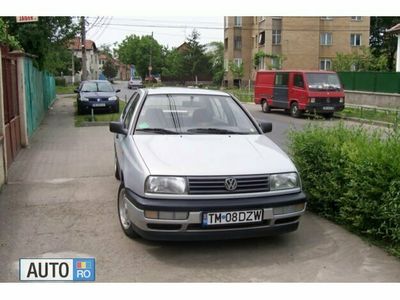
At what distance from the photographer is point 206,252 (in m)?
4.96

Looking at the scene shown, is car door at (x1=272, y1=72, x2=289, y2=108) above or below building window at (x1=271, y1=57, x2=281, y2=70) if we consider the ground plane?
below

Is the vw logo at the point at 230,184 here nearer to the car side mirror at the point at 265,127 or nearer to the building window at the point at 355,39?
the car side mirror at the point at 265,127

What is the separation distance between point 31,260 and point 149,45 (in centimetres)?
10317

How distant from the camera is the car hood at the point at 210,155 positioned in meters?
4.77

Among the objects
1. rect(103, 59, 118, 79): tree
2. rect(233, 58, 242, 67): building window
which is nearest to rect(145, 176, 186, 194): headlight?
rect(233, 58, 242, 67): building window

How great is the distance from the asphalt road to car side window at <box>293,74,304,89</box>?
50.3ft

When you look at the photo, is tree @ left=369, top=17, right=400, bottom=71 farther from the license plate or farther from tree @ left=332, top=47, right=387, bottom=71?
the license plate

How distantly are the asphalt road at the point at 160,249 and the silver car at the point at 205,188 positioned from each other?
Result: 0.26 metres

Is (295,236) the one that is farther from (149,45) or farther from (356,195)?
(149,45)

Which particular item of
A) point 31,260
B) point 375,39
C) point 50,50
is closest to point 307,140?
point 31,260

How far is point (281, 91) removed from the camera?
23.0 meters

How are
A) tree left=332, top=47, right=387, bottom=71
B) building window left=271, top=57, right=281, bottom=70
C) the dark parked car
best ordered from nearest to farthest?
the dark parked car → tree left=332, top=47, right=387, bottom=71 → building window left=271, top=57, right=281, bottom=70

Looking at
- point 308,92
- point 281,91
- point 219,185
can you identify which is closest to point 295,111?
point 308,92

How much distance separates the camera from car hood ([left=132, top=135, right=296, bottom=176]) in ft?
15.6
